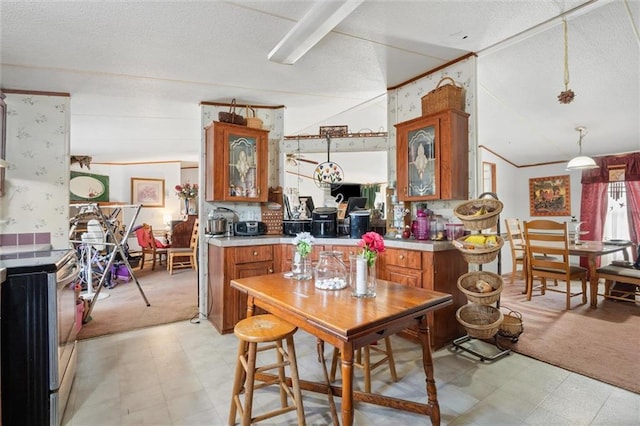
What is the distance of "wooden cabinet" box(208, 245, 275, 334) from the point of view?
2.97m

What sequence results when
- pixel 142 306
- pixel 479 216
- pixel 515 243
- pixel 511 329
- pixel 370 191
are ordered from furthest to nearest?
pixel 370 191, pixel 515 243, pixel 142 306, pixel 511 329, pixel 479 216

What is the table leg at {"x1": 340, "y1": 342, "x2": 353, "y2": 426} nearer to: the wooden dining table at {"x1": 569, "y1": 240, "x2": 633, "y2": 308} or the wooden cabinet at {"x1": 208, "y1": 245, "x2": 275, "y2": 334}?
the wooden cabinet at {"x1": 208, "y1": 245, "x2": 275, "y2": 334}

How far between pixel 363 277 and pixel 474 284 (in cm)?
150

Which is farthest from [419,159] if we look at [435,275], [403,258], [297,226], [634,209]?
[634,209]

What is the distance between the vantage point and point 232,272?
2984 mm

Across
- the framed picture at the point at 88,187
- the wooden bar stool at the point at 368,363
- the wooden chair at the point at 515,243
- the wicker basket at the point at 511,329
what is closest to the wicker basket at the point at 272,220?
the wooden bar stool at the point at 368,363

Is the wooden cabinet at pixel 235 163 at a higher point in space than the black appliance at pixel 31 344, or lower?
higher

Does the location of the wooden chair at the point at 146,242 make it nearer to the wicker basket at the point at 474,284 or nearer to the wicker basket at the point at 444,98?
the wicker basket at the point at 444,98

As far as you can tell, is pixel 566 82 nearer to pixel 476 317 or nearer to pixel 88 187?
pixel 476 317

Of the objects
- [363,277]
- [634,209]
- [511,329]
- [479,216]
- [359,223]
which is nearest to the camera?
[363,277]

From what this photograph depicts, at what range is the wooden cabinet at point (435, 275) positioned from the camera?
2.58m

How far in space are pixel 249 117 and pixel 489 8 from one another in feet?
8.40

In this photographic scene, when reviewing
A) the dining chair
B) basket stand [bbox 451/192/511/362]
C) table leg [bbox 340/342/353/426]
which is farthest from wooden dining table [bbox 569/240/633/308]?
table leg [bbox 340/342/353/426]

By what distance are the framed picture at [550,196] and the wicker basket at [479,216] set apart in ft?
14.6
